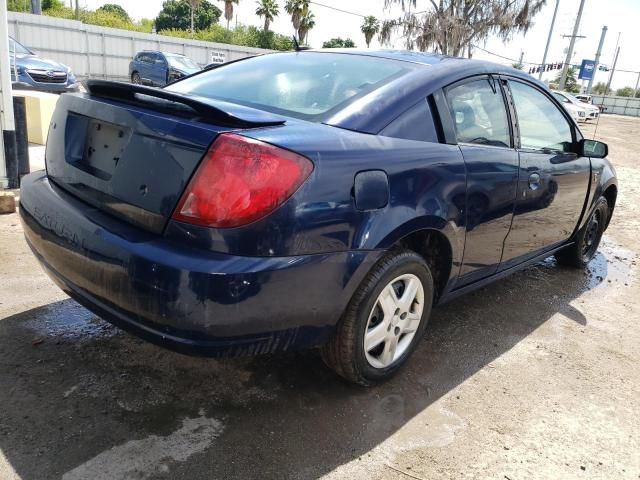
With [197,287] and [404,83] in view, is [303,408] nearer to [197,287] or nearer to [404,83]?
[197,287]

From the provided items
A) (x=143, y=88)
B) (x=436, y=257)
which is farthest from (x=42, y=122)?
(x=436, y=257)

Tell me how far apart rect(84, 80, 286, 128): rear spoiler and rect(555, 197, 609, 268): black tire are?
3310 millimetres

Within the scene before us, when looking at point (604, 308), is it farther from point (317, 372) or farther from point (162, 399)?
point (162, 399)

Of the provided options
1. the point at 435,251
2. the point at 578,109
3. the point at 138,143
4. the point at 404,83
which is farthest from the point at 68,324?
the point at 578,109

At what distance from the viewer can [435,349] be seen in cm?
307

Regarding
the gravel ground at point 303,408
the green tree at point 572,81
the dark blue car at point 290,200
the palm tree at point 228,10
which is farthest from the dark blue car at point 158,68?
the green tree at point 572,81

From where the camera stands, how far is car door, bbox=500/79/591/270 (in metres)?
3.20

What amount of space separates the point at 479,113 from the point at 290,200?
1.55 meters

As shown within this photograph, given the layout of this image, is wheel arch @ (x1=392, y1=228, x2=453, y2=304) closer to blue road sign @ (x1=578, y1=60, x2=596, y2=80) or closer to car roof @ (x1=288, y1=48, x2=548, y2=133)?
car roof @ (x1=288, y1=48, x2=548, y2=133)

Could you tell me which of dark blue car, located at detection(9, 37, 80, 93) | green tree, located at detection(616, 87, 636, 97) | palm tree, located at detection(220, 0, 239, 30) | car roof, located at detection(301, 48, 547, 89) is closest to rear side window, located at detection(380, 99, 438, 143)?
car roof, located at detection(301, 48, 547, 89)

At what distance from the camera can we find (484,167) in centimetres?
278

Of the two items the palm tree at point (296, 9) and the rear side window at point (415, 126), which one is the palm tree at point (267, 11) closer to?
the palm tree at point (296, 9)

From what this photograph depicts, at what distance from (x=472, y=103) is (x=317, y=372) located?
1662mm

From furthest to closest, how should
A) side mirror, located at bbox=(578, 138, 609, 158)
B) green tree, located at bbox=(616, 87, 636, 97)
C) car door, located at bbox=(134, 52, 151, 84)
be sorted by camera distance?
green tree, located at bbox=(616, 87, 636, 97)
car door, located at bbox=(134, 52, 151, 84)
side mirror, located at bbox=(578, 138, 609, 158)
